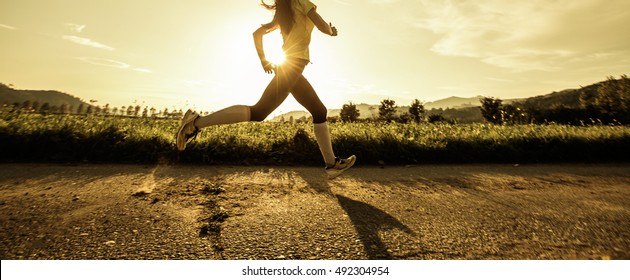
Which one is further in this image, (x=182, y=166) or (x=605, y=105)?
(x=605, y=105)

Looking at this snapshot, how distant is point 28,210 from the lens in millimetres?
2018

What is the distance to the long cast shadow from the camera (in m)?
1.62

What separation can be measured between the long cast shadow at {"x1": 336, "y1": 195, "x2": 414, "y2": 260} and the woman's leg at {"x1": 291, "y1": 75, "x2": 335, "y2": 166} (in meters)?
0.77

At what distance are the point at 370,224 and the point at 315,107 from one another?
61.0 inches

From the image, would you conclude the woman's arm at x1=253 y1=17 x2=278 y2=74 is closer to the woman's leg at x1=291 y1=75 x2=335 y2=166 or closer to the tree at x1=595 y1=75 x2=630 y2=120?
the woman's leg at x1=291 y1=75 x2=335 y2=166

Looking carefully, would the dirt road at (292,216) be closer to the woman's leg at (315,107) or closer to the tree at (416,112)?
the woman's leg at (315,107)

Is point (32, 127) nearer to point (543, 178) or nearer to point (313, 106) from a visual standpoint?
point (313, 106)

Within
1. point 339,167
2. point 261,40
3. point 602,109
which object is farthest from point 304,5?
point 602,109

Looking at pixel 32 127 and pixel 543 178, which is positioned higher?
pixel 32 127

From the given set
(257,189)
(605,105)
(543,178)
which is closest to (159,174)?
(257,189)

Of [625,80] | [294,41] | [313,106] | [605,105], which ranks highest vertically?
[625,80]

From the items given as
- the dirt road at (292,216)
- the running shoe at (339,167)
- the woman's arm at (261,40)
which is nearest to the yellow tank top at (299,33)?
the woman's arm at (261,40)

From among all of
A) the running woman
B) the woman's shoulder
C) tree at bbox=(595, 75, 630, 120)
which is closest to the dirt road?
the running woman
